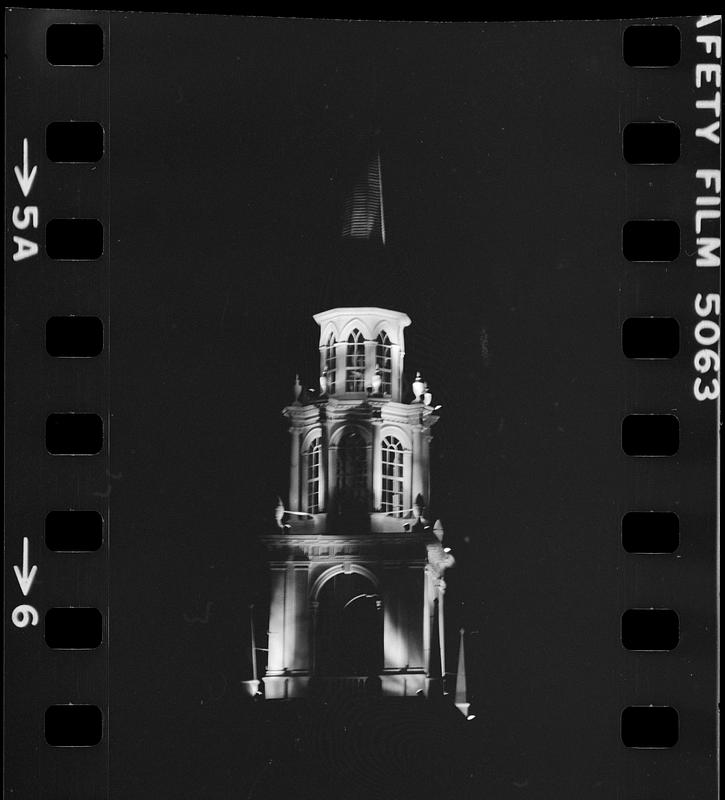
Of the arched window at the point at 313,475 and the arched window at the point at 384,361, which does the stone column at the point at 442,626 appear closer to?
the arched window at the point at 313,475

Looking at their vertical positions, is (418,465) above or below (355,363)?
below

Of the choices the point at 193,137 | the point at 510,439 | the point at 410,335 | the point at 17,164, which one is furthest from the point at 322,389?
the point at 17,164

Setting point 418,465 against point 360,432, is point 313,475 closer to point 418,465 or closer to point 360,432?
point 360,432

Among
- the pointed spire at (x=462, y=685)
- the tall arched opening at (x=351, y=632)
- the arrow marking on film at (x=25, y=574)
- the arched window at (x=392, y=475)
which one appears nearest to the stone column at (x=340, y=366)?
the arched window at (x=392, y=475)

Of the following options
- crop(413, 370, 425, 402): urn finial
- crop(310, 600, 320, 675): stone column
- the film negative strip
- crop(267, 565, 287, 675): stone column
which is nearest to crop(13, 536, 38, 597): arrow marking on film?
the film negative strip

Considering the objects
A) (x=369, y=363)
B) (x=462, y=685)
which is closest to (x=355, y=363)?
(x=369, y=363)

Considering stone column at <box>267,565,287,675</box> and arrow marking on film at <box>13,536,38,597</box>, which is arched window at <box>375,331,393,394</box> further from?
arrow marking on film at <box>13,536,38,597</box>

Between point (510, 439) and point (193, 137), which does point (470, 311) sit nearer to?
point (510, 439)
